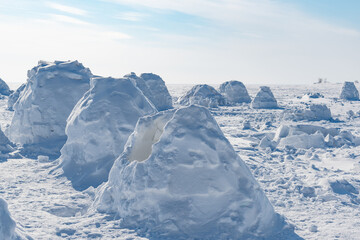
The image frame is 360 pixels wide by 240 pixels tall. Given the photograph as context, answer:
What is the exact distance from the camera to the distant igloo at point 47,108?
10039 millimetres

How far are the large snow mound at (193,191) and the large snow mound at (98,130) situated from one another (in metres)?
2.23

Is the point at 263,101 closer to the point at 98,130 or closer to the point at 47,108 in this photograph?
the point at 47,108

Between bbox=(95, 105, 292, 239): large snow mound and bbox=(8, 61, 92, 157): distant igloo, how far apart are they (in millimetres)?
5111

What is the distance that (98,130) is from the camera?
7.69 meters

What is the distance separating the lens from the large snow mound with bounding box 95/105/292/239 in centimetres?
488

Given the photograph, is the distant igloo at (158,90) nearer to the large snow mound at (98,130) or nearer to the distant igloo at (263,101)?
the distant igloo at (263,101)

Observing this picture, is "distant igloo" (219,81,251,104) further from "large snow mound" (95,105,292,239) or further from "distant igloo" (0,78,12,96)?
"large snow mound" (95,105,292,239)

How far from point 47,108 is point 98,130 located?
2889mm

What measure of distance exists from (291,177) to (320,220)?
70.5 inches

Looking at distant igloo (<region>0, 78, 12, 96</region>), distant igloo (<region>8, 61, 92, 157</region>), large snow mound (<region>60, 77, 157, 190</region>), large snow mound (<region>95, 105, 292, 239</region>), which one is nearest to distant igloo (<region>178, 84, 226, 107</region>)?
distant igloo (<region>8, 61, 92, 157</region>)

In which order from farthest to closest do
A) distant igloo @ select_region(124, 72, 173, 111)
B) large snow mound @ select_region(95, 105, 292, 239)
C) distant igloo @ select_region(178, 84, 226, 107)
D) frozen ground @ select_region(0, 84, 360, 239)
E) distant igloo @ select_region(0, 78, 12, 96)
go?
distant igloo @ select_region(0, 78, 12, 96)
distant igloo @ select_region(178, 84, 226, 107)
distant igloo @ select_region(124, 72, 173, 111)
frozen ground @ select_region(0, 84, 360, 239)
large snow mound @ select_region(95, 105, 292, 239)

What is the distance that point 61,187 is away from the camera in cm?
735

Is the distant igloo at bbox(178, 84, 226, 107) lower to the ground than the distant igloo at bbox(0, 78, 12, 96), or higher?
higher

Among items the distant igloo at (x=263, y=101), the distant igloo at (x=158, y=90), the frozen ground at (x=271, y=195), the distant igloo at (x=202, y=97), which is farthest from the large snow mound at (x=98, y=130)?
the distant igloo at (x=263, y=101)
